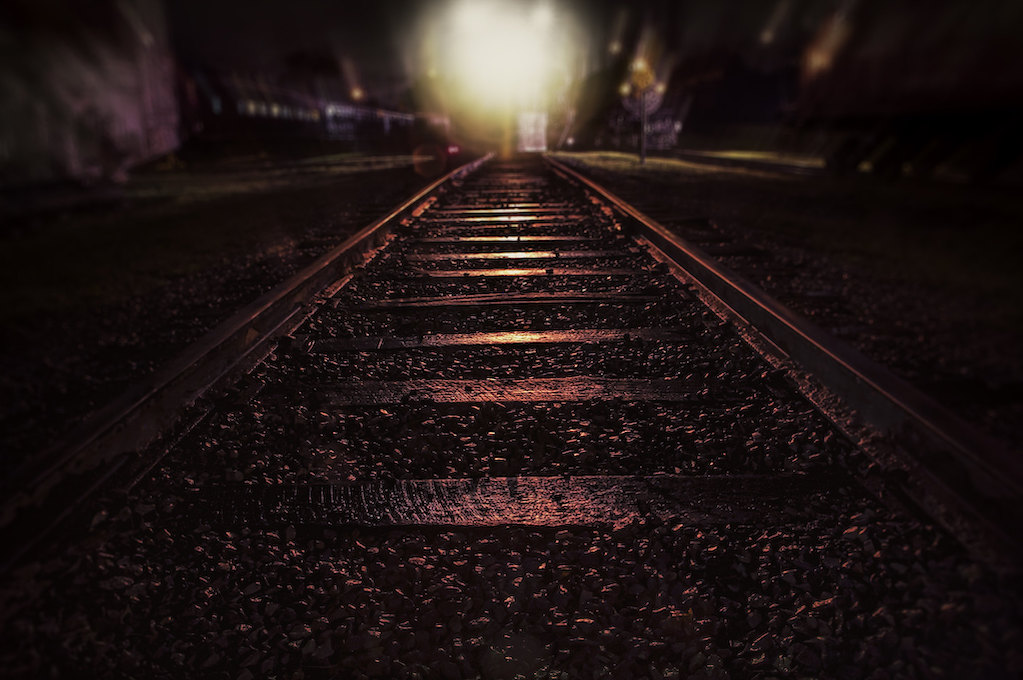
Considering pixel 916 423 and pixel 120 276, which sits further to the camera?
pixel 120 276

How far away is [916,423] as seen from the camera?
69.4 inches

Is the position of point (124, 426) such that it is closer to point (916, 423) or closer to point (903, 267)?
point (916, 423)

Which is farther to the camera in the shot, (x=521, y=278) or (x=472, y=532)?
(x=521, y=278)

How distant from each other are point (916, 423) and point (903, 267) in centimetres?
376

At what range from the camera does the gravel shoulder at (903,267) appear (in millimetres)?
2645

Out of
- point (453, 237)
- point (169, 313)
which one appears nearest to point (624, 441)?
point (169, 313)

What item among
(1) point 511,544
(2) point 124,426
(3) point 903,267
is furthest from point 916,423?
(3) point 903,267

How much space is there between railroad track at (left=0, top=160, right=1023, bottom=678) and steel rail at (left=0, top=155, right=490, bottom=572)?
6cm

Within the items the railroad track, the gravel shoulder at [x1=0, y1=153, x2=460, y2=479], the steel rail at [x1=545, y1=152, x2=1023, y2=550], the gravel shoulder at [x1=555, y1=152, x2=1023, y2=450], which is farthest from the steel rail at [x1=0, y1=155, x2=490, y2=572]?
the gravel shoulder at [x1=555, y1=152, x2=1023, y2=450]

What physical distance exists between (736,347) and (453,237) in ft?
11.9

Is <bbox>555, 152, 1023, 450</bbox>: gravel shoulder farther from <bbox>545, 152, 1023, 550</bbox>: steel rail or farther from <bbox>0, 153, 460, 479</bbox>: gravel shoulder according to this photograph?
<bbox>0, 153, 460, 479</bbox>: gravel shoulder

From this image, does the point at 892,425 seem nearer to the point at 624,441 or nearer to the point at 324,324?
the point at 624,441

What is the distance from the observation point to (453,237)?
585 centimetres

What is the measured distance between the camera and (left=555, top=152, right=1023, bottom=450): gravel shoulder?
264cm
